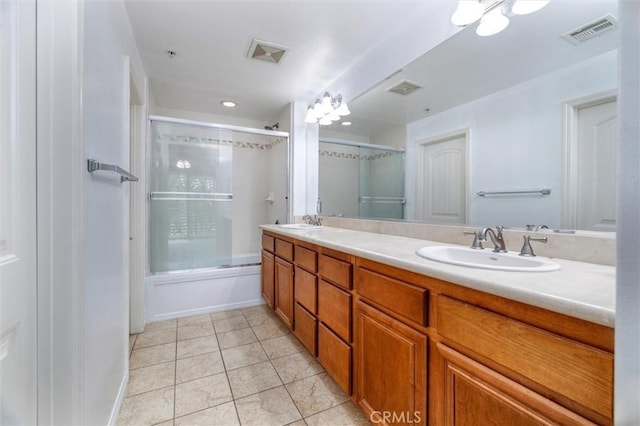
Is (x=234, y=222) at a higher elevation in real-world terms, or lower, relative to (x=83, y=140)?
lower

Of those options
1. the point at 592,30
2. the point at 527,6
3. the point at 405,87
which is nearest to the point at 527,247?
the point at 592,30

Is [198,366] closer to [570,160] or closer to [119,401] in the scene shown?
[119,401]

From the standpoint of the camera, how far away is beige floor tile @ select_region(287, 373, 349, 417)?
1.38 metres

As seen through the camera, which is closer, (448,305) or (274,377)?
(448,305)

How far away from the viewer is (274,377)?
1.62 metres

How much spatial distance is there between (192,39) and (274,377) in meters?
2.31

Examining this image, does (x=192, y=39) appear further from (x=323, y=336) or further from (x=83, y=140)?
(x=323, y=336)

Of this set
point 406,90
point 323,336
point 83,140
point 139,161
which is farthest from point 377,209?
point 139,161

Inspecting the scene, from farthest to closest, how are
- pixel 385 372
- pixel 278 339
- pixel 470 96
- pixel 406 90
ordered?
pixel 278 339 < pixel 406 90 < pixel 470 96 < pixel 385 372

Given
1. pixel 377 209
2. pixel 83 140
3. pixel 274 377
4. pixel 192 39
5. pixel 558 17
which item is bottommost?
pixel 274 377

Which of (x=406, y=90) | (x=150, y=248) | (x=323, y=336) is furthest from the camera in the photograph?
(x=150, y=248)

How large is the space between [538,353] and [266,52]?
2.28 meters

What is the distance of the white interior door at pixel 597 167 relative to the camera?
934 mm

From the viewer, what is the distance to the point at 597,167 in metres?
0.98
